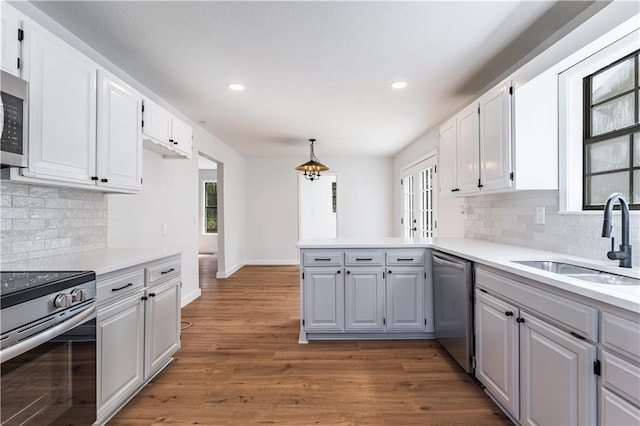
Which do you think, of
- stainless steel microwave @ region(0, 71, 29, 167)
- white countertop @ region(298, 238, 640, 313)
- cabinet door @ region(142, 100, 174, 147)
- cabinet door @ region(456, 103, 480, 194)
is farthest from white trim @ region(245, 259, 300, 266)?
stainless steel microwave @ region(0, 71, 29, 167)

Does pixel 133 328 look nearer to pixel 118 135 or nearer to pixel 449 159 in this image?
pixel 118 135

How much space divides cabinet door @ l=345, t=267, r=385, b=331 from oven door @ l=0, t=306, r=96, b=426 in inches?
75.9

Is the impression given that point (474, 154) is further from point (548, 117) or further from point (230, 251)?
point (230, 251)

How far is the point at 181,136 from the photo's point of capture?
123 inches

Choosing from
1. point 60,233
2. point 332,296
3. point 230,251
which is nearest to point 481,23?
point 332,296

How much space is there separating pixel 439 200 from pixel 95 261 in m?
3.98

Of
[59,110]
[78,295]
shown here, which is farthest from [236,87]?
[78,295]

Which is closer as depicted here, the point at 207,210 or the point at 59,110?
the point at 59,110

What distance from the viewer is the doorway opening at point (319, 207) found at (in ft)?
24.0

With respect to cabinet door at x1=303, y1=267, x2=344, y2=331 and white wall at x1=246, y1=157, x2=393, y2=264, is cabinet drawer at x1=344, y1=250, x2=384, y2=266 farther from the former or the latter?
white wall at x1=246, y1=157, x2=393, y2=264

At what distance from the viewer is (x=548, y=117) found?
7.29 feet

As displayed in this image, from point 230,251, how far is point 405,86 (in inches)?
170

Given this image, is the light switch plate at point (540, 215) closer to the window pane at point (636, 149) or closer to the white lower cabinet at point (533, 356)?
the window pane at point (636, 149)

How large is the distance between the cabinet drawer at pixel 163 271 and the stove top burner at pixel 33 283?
1.94 ft
